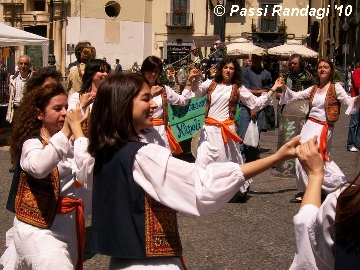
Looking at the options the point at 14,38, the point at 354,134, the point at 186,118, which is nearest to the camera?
the point at 186,118

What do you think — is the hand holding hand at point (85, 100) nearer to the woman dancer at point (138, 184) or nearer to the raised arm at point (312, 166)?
the woman dancer at point (138, 184)

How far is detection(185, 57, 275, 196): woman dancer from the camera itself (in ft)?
25.6

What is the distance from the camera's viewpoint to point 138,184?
278 cm

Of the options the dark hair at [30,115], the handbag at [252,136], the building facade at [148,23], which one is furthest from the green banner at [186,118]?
the building facade at [148,23]

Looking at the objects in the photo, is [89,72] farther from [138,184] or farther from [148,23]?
[148,23]

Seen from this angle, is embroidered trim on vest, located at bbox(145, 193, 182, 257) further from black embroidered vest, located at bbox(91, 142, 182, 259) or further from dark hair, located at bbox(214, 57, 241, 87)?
dark hair, located at bbox(214, 57, 241, 87)

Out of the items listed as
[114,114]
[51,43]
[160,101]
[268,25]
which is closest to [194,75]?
[160,101]

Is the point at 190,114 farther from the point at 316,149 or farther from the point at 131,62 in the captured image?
the point at 131,62

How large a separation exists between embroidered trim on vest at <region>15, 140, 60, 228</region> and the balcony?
39806 millimetres

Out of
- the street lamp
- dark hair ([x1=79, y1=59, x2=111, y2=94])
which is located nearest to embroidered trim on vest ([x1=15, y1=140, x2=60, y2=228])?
dark hair ([x1=79, y1=59, x2=111, y2=94])

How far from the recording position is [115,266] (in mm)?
2830

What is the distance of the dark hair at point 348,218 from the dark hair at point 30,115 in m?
2.24

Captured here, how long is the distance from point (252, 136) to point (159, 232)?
20.8 ft

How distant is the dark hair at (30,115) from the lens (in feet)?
12.6
